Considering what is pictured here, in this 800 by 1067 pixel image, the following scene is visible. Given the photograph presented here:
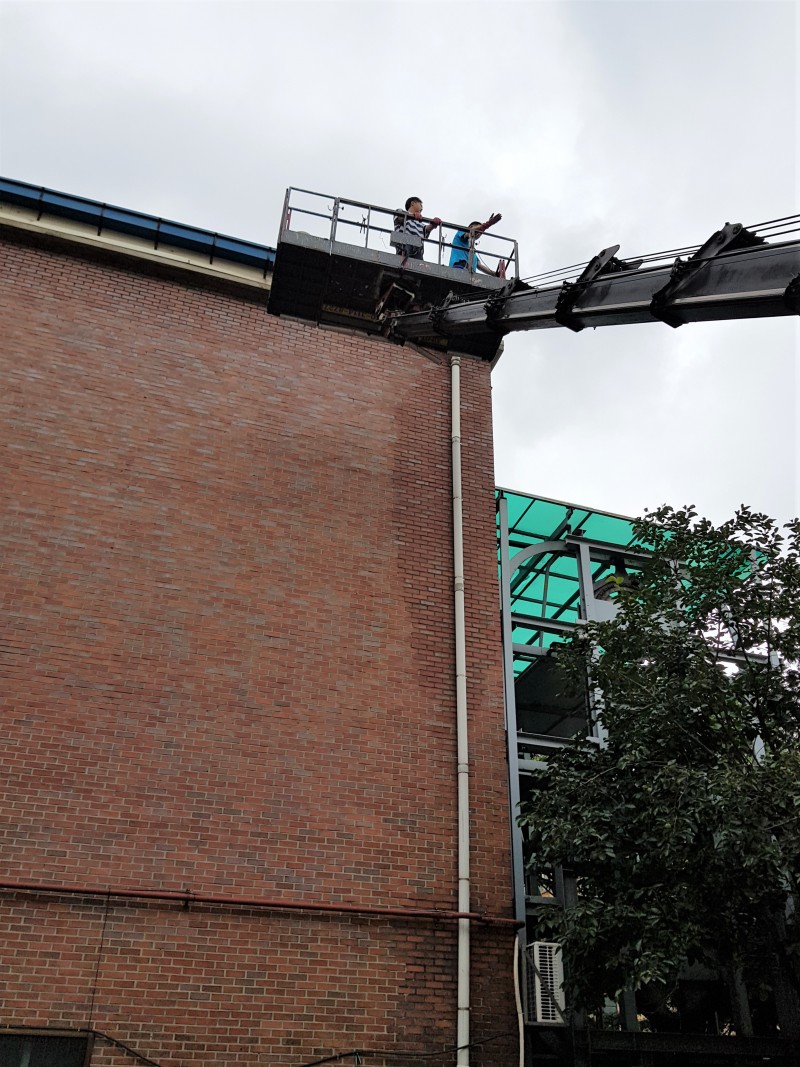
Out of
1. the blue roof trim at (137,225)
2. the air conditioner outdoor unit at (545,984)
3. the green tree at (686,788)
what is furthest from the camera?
the blue roof trim at (137,225)

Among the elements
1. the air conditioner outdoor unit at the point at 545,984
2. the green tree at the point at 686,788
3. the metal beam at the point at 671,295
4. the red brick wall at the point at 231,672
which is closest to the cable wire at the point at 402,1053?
the red brick wall at the point at 231,672

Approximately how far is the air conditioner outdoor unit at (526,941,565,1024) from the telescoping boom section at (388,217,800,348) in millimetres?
5784

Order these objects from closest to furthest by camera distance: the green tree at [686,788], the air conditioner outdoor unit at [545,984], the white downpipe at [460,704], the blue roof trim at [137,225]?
the green tree at [686,788] → the white downpipe at [460,704] → the air conditioner outdoor unit at [545,984] → the blue roof trim at [137,225]

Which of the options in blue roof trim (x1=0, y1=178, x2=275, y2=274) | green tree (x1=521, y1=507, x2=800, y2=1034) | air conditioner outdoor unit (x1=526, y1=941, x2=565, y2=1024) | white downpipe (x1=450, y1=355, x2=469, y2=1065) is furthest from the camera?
blue roof trim (x1=0, y1=178, x2=275, y2=274)

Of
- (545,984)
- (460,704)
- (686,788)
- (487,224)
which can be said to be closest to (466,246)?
(487,224)

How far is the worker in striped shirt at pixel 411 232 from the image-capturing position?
10.8 m

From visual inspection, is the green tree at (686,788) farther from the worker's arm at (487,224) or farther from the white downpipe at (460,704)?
the worker's arm at (487,224)

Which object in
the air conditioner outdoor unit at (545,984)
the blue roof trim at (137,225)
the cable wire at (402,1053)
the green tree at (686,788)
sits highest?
the blue roof trim at (137,225)

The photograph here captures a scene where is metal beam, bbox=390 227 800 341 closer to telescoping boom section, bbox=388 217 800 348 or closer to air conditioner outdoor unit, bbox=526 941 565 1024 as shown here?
telescoping boom section, bbox=388 217 800 348

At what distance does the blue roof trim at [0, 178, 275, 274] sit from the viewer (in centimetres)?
1053

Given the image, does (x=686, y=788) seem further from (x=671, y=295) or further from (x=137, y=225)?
(x=137, y=225)

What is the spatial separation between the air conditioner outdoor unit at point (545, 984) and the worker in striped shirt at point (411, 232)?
764 centimetres

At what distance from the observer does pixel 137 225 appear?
1076cm

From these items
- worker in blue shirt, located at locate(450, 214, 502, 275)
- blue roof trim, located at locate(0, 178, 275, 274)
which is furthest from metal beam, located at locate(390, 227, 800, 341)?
blue roof trim, located at locate(0, 178, 275, 274)
